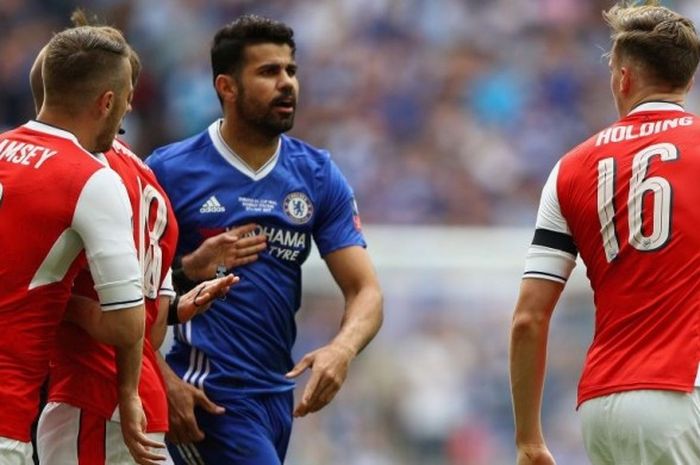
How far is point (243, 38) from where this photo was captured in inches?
287

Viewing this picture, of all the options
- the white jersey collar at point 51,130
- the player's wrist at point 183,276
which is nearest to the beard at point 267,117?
the player's wrist at point 183,276

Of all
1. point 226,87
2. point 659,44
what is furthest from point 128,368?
point 659,44

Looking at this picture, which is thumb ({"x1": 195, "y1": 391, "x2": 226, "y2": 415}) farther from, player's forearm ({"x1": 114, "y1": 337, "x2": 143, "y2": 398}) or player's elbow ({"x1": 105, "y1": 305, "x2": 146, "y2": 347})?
player's elbow ({"x1": 105, "y1": 305, "x2": 146, "y2": 347})

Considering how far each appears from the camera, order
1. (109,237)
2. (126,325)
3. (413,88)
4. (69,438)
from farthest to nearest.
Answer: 1. (413,88)
2. (69,438)
3. (126,325)
4. (109,237)

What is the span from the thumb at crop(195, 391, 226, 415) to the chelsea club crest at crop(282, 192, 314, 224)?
2.81ft

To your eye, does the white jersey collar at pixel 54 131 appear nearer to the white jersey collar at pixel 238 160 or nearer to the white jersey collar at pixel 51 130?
the white jersey collar at pixel 51 130

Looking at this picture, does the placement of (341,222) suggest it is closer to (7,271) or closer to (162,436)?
(162,436)

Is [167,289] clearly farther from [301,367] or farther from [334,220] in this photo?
[334,220]

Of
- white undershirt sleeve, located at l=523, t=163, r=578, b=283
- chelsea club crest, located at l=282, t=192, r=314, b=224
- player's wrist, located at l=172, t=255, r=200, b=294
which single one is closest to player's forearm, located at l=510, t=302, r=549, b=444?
white undershirt sleeve, located at l=523, t=163, r=578, b=283

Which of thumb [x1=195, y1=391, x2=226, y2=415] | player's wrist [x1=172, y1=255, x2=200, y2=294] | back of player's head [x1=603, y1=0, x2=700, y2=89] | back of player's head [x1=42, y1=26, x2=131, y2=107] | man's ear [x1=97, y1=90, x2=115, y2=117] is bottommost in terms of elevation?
thumb [x1=195, y1=391, x2=226, y2=415]

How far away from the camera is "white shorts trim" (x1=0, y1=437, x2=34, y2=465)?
17.9 ft

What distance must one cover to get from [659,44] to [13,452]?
267 centimetres

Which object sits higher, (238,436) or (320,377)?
(320,377)

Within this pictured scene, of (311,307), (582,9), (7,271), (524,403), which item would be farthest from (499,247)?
(7,271)
